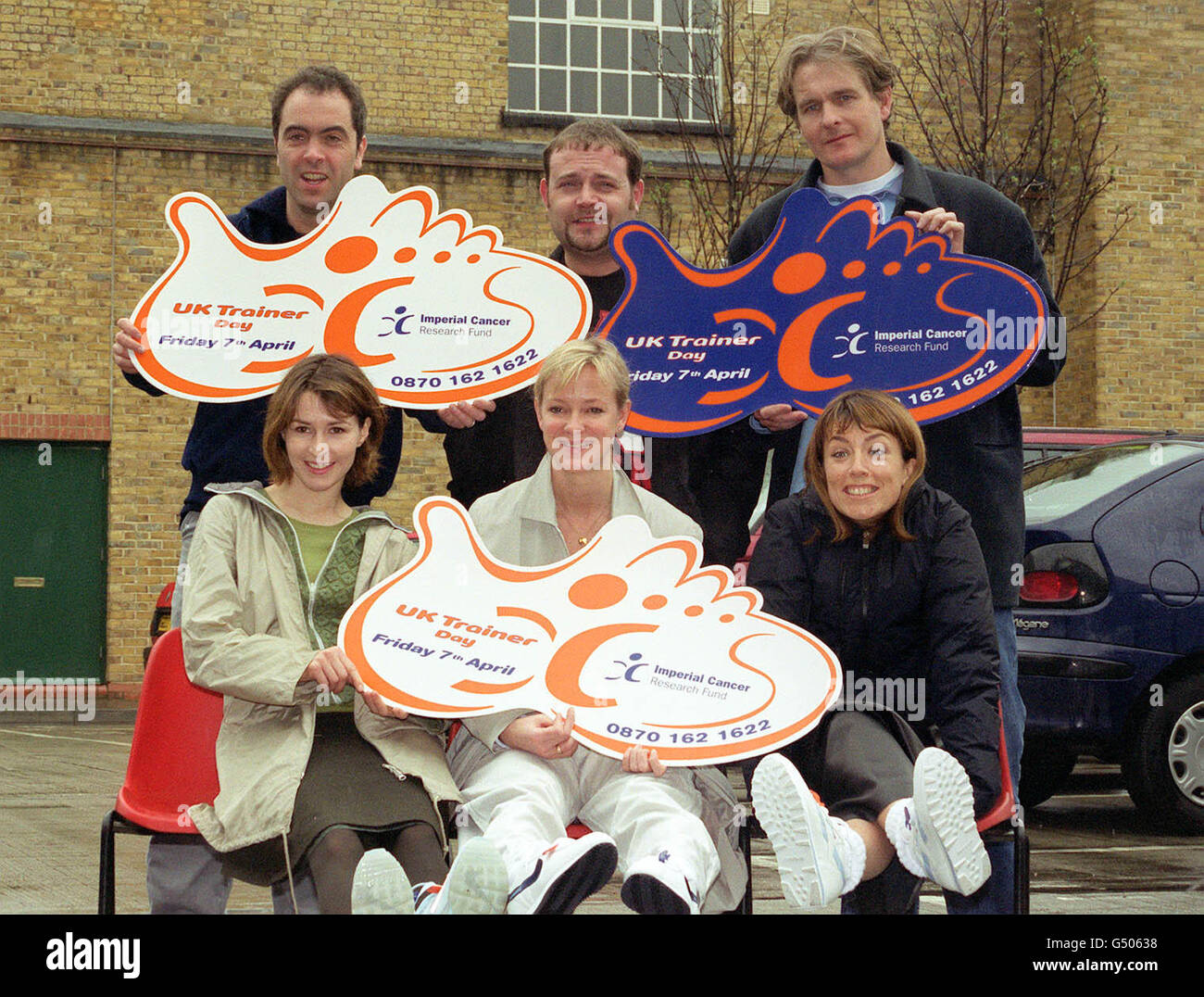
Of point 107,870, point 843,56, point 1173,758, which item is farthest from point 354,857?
point 1173,758

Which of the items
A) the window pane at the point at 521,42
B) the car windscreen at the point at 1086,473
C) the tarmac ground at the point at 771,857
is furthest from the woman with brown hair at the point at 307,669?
the window pane at the point at 521,42

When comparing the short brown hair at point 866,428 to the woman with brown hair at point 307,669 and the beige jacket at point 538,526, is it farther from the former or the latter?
the woman with brown hair at point 307,669

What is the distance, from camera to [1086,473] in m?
7.36

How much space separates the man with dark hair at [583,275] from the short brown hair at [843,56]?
1.51 ft

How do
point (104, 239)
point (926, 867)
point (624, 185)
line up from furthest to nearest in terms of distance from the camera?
1. point (104, 239)
2. point (624, 185)
3. point (926, 867)

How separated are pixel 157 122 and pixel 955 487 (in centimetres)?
1274

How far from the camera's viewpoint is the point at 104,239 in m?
15.2

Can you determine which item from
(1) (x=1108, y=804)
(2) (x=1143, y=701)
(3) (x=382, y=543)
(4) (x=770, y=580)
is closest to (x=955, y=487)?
(4) (x=770, y=580)

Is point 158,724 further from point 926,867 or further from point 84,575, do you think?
point 84,575

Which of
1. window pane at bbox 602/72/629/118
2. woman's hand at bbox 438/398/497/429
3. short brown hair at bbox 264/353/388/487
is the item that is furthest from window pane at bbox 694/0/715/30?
short brown hair at bbox 264/353/388/487

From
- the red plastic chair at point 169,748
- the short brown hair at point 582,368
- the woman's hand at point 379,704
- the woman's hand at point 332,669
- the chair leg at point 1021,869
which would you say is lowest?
the chair leg at point 1021,869

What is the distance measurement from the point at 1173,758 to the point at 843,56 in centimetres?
411

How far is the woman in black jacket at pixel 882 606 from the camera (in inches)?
137

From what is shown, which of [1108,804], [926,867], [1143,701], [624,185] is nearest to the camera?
[926,867]
